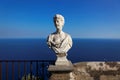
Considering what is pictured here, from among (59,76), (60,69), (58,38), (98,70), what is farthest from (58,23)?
(98,70)

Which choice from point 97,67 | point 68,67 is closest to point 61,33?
point 68,67

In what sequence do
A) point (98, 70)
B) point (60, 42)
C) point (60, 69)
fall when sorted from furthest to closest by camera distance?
point (98, 70)
point (60, 42)
point (60, 69)

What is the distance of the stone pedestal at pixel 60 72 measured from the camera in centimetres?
603

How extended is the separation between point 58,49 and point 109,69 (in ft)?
4.66

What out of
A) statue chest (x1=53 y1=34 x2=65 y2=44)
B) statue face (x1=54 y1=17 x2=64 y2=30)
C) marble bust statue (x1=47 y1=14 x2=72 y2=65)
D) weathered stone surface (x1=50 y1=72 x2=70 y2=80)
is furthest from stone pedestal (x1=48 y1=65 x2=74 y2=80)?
statue face (x1=54 y1=17 x2=64 y2=30)

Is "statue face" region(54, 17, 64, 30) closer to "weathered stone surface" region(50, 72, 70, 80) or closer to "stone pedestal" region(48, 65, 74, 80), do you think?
"stone pedestal" region(48, 65, 74, 80)

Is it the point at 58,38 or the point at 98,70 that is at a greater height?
the point at 58,38

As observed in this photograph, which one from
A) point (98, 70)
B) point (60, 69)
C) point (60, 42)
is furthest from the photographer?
point (98, 70)

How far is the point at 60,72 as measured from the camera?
19.9 ft

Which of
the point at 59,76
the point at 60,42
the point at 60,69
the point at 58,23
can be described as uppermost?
the point at 58,23

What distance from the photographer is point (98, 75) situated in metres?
6.85

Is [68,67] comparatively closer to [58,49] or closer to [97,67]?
[58,49]

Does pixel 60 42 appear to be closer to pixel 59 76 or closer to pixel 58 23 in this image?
pixel 58 23

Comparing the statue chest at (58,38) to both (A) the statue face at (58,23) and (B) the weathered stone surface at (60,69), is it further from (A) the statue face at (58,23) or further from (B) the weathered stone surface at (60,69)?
(B) the weathered stone surface at (60,69)
